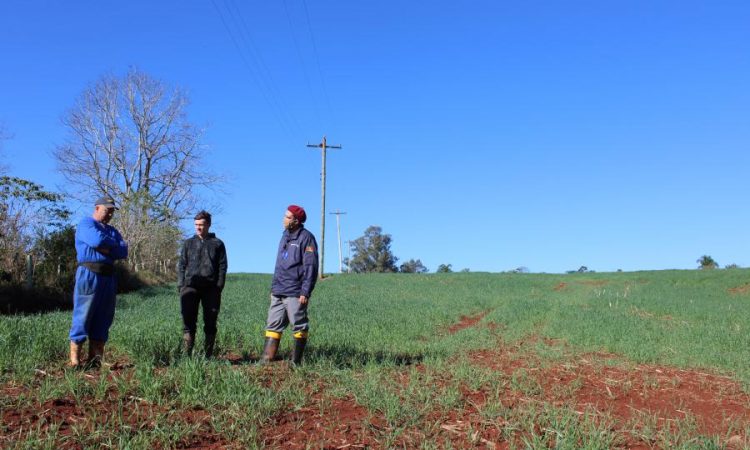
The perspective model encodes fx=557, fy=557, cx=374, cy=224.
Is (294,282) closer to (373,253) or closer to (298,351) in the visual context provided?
(298,351)

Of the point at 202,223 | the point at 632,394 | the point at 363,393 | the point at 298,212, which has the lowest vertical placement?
the point at 632,394

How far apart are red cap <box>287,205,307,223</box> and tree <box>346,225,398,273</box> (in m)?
89.4

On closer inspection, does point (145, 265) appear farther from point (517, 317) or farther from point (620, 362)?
point (620, 362)

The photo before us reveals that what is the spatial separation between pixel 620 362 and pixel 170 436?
6406 mm

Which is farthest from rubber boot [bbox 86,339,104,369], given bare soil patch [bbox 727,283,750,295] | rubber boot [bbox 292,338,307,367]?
bare soil patch [bbox 727,283,750,295]

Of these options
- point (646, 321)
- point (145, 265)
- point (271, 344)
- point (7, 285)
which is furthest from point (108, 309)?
point (145, 265)

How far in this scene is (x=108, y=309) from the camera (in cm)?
614

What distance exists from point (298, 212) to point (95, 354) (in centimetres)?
276

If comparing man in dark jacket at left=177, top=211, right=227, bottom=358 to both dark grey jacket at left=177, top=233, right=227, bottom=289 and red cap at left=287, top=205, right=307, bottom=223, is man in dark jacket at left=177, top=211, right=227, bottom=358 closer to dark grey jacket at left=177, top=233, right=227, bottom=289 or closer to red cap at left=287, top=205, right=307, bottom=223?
dark grey jacket at left=177, top=233, right=227, bottom=289

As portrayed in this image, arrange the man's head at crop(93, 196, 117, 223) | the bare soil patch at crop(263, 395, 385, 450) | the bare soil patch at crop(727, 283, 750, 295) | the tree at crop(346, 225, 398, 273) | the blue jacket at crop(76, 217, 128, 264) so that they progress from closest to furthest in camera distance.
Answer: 1. the bare soil patch at crop(263, 395, 385, 450)
2. the blue jacket at crop(76, 217, 128, 264)
3. the man's head at crop(93, 196, 117, 223)
4. the bare soil patch at crop(727, 283, 750, 295)
5. the tree at crop(346, 225, 398, 273)

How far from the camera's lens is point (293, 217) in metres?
6.93

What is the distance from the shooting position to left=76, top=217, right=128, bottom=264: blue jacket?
5914mm

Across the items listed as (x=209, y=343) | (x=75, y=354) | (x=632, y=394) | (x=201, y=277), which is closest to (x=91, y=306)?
(x=75, y=354)

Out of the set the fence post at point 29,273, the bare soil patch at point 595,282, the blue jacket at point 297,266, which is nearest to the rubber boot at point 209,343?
the blue jacket at point 297,266
